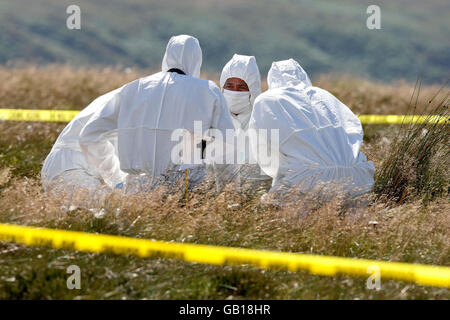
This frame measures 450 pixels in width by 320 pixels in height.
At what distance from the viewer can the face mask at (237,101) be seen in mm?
8250

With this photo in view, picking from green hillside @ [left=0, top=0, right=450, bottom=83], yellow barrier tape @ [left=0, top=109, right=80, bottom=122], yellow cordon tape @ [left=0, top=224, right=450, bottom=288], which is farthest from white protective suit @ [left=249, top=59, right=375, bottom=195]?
green hillside @ [left=0, top=0, right=450, bottom=83]

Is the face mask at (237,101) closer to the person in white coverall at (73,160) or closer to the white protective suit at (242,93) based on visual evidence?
the white protective suit at (242,93)

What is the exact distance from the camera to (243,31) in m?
96.9

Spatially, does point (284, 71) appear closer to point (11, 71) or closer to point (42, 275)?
point (42, 275)

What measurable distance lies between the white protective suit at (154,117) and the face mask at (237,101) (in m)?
1.64

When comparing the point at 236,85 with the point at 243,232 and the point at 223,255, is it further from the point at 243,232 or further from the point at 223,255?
the point at 223,255

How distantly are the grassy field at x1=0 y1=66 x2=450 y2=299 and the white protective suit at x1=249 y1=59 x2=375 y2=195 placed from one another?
31 cm

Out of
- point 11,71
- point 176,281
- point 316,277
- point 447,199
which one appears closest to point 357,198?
point 447,199

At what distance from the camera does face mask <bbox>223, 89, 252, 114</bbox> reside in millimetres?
8250

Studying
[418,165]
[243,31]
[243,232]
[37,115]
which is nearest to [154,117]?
[243,232]

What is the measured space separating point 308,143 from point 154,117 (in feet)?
4.67

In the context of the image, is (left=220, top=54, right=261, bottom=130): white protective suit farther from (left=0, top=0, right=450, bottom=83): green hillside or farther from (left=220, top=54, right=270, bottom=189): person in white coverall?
(left=0, top=0, right=450, bottom=83): green hillside
